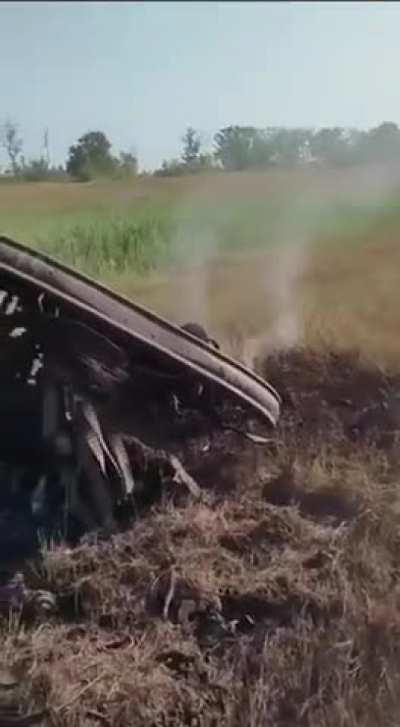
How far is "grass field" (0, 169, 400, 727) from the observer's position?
268 cm

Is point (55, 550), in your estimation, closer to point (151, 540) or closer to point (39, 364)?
point (151, 540)

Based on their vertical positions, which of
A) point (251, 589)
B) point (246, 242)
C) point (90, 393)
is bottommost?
point (251, 589)

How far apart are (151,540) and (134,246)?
0.80 metres

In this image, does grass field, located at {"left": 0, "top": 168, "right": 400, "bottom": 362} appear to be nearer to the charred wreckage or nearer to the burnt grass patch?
the charred wreckage

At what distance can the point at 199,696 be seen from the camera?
8.65 ft

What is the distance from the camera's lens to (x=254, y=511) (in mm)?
3211

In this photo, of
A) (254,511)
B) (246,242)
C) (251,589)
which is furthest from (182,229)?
(251,589)

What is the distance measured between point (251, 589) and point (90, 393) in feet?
2.23

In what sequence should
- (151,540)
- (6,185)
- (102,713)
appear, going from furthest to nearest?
(151,540) < (6,185) < (102,713)

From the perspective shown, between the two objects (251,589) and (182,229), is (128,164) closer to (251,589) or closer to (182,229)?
(182,229)

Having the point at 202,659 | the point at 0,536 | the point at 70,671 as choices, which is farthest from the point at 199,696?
the point at 0,536

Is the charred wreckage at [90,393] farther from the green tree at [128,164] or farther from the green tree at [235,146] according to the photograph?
the green tree at [235,146]

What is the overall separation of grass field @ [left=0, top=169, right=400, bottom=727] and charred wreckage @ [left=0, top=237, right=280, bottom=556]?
0.26 feet

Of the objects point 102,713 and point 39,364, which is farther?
point 39,364
